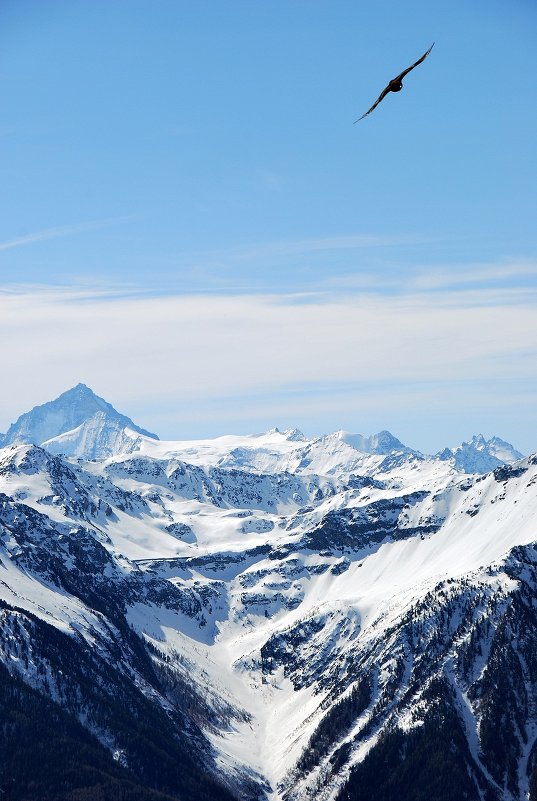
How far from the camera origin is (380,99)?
99.6m

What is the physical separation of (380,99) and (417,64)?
14.4 feet

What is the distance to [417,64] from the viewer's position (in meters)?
99.6
